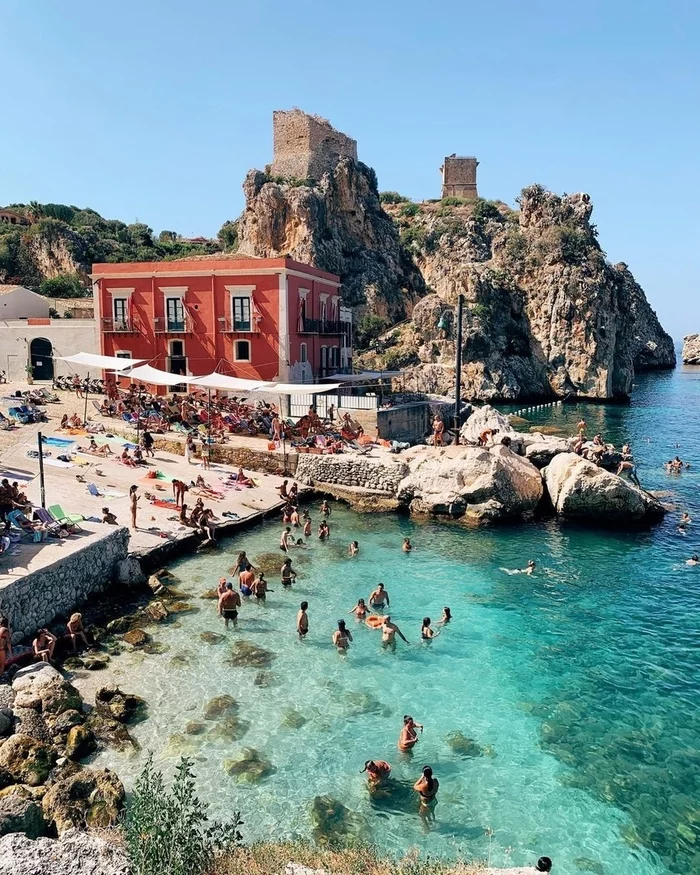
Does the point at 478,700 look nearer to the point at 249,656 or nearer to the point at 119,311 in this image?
the point at 249,656

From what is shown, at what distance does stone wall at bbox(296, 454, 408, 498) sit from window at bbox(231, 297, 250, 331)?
9.49m

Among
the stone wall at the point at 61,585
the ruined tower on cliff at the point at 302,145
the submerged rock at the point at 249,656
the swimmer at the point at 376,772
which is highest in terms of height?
the ruined tower on cliff at the point at 302,145

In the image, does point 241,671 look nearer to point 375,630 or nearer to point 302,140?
point 375,630

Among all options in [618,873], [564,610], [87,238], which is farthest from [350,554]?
[87,238]

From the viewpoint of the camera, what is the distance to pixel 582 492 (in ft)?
68.3

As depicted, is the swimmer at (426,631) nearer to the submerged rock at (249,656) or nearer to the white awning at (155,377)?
the submerged rock at (249,656)

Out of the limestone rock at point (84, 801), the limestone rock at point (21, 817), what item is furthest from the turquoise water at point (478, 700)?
the limestone rock at point (21, 817)

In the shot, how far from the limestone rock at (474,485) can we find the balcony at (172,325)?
50.1 feet

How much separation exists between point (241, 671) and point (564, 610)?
24.9ft

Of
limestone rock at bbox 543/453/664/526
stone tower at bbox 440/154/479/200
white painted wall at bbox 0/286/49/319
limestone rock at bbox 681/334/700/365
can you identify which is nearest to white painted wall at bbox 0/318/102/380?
white painted wall at bbox 0/286/49/319

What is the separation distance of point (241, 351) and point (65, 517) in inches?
656

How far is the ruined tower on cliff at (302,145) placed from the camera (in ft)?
202

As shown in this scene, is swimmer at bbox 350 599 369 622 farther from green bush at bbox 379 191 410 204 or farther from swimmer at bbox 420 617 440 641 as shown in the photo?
green bush at bbox 379 191 410 204

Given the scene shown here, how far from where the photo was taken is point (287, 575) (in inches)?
604
